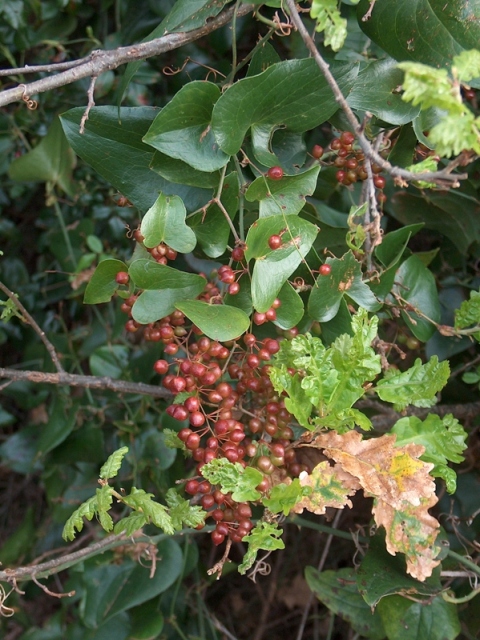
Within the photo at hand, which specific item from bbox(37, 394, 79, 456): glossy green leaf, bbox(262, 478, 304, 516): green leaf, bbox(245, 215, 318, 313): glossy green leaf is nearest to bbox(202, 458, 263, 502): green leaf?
bbox(262, 478, 304, 516): green leaf

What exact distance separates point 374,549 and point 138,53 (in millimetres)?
608

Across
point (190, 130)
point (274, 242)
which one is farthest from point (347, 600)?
point (190, 130)

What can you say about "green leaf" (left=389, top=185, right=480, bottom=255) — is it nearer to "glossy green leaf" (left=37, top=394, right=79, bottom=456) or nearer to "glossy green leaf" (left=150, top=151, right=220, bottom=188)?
"glossy green leaf" (left=150, top=151, right=220, bottom=188)

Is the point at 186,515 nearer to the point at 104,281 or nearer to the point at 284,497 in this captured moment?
the point at 284,497

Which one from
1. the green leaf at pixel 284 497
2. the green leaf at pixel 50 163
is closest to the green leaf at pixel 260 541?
the green leaf at pixel 284 497

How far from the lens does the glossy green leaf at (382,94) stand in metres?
0.63

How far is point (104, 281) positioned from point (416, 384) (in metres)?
0.34

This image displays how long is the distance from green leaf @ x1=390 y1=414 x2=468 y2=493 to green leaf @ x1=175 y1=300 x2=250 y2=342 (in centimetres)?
20

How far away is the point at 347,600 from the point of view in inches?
32.6

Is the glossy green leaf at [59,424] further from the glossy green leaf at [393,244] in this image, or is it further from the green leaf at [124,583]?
the glossy green leaf at [393,244]

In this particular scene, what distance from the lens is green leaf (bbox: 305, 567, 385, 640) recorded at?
2.67ft

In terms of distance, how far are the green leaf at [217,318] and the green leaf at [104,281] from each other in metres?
0.09

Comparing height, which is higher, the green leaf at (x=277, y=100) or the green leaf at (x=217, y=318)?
the green leaf at (x=277, y=100)

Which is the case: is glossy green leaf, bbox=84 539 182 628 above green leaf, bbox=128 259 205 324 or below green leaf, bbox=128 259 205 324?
below
